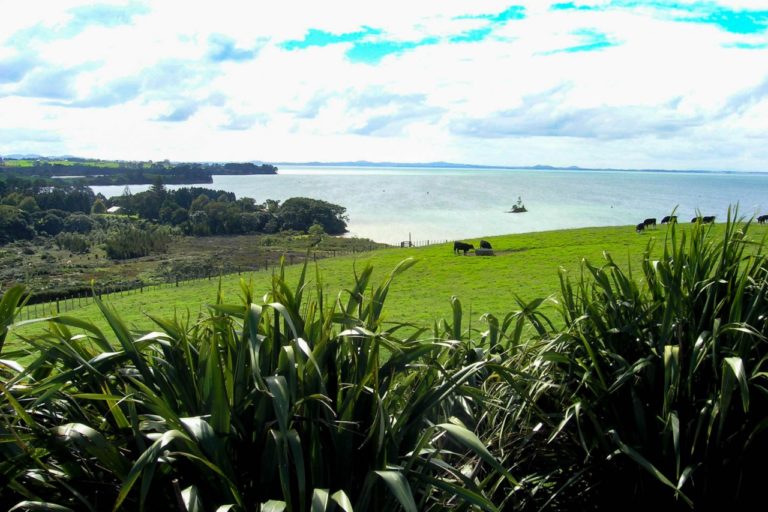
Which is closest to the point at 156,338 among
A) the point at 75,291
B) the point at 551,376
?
the point at 551,376

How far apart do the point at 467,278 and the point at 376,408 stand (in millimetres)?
20551

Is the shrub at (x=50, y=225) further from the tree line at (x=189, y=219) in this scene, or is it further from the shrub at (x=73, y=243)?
the shrub at (x=73, y=243)

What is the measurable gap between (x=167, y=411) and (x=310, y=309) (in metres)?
0.71

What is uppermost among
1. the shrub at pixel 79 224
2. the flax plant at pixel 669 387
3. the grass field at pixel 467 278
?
the flax plant at pixel 669 387

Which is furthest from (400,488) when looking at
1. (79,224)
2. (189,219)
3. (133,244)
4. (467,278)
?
(189,219)

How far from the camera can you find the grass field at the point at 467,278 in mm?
17344

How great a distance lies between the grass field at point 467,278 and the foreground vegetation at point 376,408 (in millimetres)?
10679

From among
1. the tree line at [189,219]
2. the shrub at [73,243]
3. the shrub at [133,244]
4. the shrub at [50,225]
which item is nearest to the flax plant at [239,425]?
the shrub at [133,244]

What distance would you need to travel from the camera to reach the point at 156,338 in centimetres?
245

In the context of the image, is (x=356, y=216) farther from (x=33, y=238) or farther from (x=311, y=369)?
(x=311, y=369)

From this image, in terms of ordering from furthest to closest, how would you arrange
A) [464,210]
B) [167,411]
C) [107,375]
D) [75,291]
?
1. [464,210]
2. [75,291]
3. [107,375]
4. [167,411]

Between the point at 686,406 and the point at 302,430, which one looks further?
the point at 686,406

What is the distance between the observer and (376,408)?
2346mm

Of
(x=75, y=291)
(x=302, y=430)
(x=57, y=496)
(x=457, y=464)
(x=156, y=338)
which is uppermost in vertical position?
(x=156, y=338)
